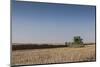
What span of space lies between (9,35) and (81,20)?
0.98 metres

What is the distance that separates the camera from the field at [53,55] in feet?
9.18

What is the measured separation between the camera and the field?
2.80 metres

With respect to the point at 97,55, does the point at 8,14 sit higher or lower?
higher

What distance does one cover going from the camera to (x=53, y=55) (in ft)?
9.64

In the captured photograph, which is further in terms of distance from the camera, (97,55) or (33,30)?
(97,55)

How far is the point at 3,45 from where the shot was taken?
107 inches

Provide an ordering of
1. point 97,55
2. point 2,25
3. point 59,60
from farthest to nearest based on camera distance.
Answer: point 97,55 → point 59,60 → point 2,25

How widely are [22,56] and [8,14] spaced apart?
535mm

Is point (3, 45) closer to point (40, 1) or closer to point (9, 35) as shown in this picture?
point (9, 35)

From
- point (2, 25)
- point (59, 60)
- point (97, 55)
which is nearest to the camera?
point (2, 25)

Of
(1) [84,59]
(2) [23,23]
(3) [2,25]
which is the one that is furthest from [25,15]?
(1) [84,59]

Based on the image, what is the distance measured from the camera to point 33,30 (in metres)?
2.85

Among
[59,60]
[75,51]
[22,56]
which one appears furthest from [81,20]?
[22,56]

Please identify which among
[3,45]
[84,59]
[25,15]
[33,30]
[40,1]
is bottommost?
[84,59]
